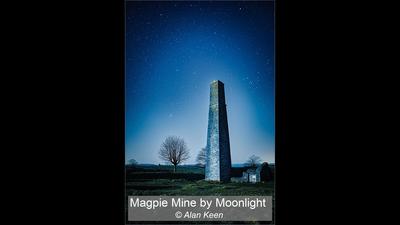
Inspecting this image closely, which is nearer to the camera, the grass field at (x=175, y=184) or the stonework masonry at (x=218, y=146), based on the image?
the grass field at (x=175, y=184)

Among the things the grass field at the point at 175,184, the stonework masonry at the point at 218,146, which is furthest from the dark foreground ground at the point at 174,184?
the stonework masonry at the point at 218,146

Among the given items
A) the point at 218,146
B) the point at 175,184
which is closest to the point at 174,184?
the point at 175,184

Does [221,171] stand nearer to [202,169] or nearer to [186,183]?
[202,169]

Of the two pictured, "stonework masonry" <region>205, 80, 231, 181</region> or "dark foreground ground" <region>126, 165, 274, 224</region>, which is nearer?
"dark foreground ground" <region>126, 165, 274, 224</region>

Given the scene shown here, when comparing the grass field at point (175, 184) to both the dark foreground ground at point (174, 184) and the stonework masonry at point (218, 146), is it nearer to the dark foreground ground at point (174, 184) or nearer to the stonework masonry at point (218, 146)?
the dark foreground ground at point (174, 184)

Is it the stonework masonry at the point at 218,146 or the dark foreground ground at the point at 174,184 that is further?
the stonework masonry at the point at 218,146

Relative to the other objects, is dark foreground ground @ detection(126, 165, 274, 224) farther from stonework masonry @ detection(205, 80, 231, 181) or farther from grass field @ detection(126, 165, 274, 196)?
stonework masonry @ detection(205, 80, 231, 181)

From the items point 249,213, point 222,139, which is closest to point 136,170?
point 249,213

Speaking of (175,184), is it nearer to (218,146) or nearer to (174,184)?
(174,184)

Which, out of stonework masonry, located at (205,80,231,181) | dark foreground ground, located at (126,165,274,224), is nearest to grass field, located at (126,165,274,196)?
dark foreground ground, located at (126,165,274,224)
